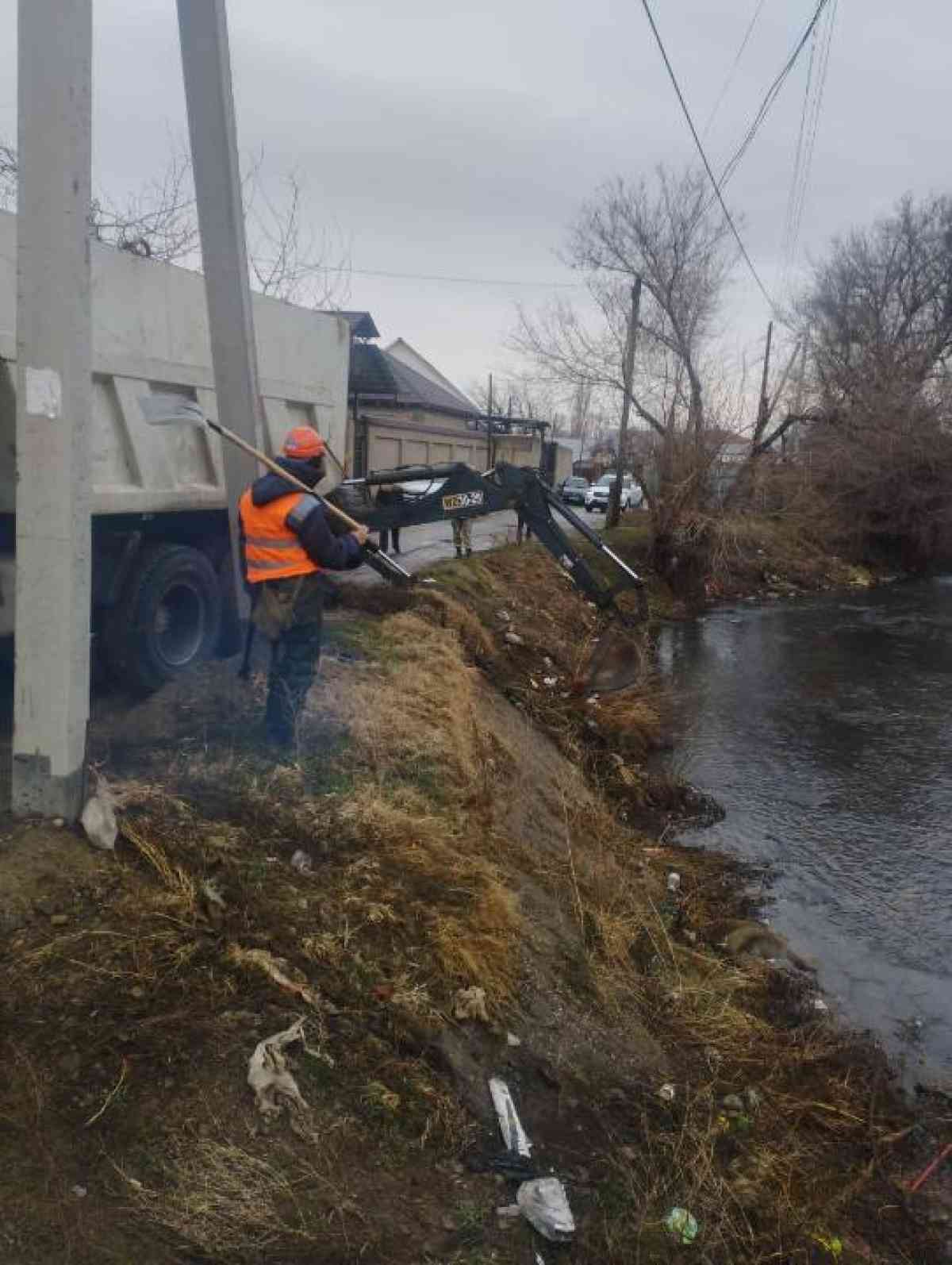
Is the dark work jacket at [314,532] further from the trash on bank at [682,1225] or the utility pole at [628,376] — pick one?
the utility pole at [628,376]

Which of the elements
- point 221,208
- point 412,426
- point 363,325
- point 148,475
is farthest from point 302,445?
point 363,325

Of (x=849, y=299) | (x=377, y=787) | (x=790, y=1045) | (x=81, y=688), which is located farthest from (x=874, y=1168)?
(x=849, y=299)

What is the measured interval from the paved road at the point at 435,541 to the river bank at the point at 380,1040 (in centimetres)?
575

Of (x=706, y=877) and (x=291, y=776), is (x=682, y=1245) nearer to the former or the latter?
(x=291, y=776)

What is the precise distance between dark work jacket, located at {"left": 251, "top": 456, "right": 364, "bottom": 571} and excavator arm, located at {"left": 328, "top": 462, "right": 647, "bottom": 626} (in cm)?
299

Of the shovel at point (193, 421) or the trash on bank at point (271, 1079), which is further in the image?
the shovel at point (193, 421)

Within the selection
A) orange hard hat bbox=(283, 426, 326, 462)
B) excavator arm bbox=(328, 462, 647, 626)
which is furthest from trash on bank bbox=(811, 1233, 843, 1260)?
excavator arm bbox=(328, 462, 647, 626)

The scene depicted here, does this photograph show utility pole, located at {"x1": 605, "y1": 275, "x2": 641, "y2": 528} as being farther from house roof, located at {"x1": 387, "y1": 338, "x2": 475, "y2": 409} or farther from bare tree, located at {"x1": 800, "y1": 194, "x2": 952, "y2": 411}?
house roof, located at {"x1": 387, "y1": 338, "x2": 475, "y2": 409}

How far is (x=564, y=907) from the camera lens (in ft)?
17.2

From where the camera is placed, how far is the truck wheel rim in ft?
21.8

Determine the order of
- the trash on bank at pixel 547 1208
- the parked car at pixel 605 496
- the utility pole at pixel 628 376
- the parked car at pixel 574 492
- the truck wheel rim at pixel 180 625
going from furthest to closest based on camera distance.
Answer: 1. the parked car at pixel 574 492
2. the parked car at pixel 605 496
3. the utility pole at pixel 628 376
4. the truck wheel rim at pixel 180 625
5. the trash on bank at pixel 547 1208

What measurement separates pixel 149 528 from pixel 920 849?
623 centimetres

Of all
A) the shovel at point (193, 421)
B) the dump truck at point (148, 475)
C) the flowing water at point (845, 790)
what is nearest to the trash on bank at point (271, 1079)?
the shovel at point (193, 421)

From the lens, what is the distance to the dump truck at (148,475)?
558cm
